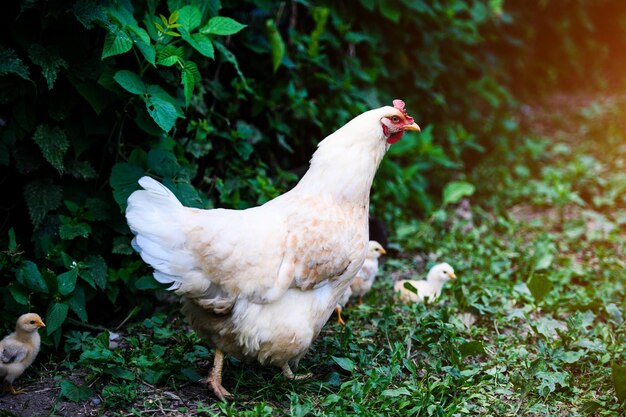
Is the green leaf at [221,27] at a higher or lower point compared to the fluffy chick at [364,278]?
higher

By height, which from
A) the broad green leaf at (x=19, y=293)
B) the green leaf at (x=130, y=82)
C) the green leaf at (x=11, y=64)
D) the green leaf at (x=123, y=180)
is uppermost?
the green leaf at (x=11, y=64)

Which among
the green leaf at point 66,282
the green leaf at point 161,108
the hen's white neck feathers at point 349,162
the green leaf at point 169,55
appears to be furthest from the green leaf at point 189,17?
the green leaf at point 66,282

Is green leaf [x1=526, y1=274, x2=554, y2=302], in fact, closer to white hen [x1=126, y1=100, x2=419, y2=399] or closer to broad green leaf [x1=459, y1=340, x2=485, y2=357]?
broad green leaf [x1=459, y1=340, x2=485, y2=357]

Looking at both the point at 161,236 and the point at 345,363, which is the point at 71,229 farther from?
the point at 345,363

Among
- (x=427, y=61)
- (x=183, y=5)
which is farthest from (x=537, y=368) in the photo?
(x=427, y=61)

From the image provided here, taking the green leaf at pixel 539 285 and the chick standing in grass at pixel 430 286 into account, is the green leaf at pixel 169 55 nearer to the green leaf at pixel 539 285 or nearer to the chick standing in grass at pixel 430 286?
the chick standing in grass at pixel 430 286

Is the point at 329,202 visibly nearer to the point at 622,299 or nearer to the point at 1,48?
the point at 1,48

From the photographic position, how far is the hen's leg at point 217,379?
3.33 m

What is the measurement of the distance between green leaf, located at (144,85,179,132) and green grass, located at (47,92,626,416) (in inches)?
46.1

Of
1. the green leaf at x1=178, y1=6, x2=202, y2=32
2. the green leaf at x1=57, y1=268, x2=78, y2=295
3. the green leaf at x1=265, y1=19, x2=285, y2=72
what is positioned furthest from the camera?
the green leaf at x1=265, y1=19, x2=285, y2=72

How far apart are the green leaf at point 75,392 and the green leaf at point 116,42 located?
156 centimetres

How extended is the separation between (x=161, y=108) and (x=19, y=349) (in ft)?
4.44

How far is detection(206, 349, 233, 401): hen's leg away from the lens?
3.33m

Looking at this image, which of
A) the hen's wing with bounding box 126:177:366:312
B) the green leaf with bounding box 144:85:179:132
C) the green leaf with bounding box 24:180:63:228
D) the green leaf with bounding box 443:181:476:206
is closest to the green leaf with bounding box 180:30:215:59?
the green leaf with bounding box 144:85:179:132
